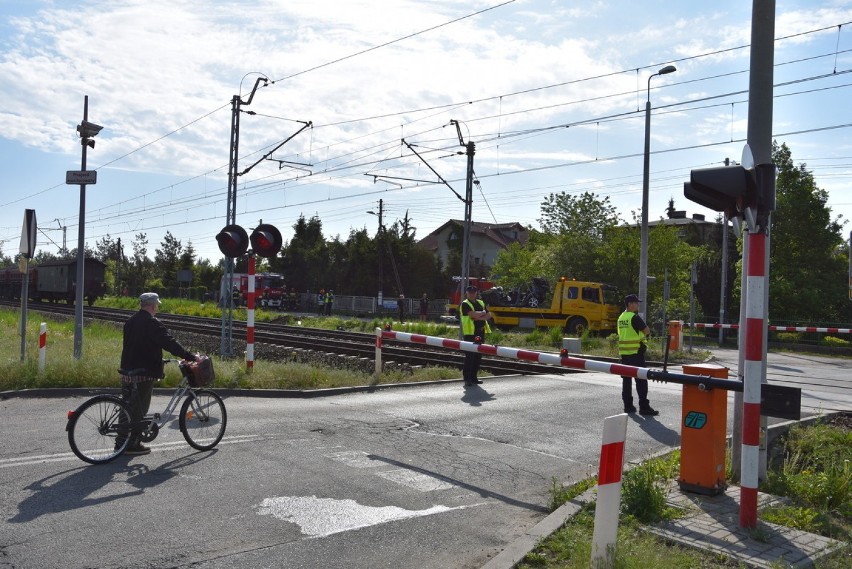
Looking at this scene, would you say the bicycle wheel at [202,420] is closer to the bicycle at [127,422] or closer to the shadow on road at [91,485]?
the bicycle at [127,422]

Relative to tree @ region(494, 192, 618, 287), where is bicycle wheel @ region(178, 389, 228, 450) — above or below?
below

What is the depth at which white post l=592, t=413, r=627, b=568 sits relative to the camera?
447cm

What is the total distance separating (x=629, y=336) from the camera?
11320 mm

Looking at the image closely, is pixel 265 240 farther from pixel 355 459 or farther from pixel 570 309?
pixel 570 309

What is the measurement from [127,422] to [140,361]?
58 cm

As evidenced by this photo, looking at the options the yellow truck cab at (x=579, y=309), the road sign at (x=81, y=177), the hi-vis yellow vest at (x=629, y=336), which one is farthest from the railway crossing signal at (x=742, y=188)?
the yellow truck cab at (x=579, y=309)

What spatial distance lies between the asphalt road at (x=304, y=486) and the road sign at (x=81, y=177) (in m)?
4.71

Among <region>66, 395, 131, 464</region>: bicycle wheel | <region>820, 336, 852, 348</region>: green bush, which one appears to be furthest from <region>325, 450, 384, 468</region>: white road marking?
<region>820, 336, 852, 348</region>: green bush

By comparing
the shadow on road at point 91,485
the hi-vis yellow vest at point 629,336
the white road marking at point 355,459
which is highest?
the hi-vis yellow vest at point 629,336

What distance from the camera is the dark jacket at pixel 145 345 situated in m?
7.63

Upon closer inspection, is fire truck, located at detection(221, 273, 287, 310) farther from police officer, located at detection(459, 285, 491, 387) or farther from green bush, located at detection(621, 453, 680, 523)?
green bush, located at detection(621, 453, 680, 523)

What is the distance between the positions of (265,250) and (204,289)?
60418 mm

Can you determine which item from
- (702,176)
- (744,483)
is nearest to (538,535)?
(744,483)

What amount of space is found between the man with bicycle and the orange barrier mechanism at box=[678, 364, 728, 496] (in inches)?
183
